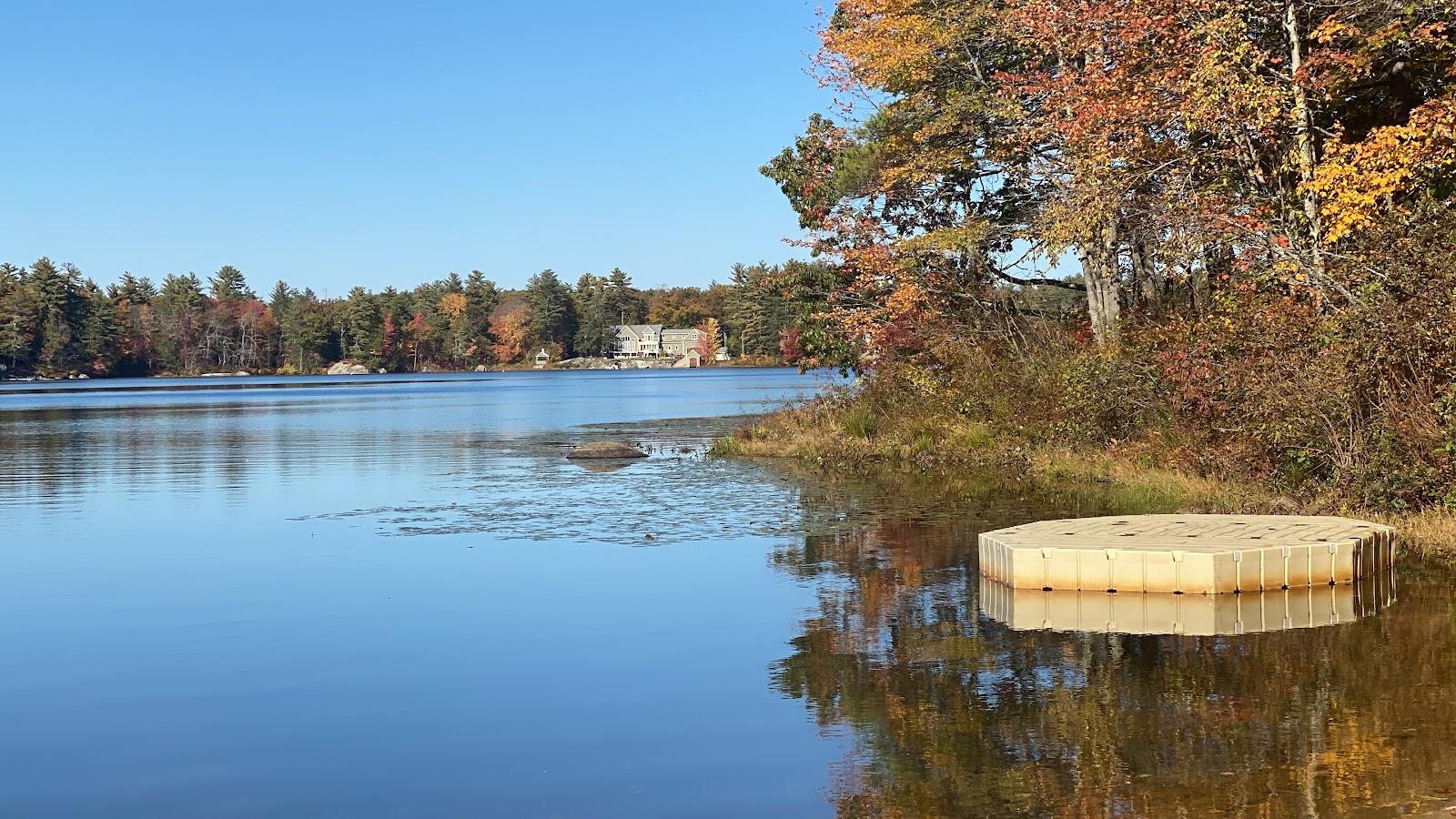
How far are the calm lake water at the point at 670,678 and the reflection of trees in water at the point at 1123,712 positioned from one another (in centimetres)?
3

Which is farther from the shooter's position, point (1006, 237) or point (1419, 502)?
point (1006, 237)

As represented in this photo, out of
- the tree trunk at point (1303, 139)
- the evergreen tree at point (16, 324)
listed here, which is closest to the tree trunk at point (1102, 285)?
the tree trunk at point (1303, 139)

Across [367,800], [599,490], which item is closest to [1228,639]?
[367,800]

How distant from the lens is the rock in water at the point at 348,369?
184625 millimetres

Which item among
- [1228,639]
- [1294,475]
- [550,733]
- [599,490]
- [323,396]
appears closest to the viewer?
[550,733]

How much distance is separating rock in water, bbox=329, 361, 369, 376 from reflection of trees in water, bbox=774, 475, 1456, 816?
179m

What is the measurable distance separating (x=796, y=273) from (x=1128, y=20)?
1879cm

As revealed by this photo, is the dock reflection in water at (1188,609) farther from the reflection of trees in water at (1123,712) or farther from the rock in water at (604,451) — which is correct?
the rock in water at (604,451)

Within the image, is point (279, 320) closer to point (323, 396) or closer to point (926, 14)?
point (323, 396)

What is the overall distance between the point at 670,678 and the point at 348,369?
182 m

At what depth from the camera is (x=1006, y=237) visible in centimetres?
3036

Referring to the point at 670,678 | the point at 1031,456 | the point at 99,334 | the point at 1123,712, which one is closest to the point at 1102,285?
the point at 1031,456

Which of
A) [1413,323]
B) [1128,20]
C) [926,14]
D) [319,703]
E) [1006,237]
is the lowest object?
[319,703]

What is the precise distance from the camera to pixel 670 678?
35.2 ft
